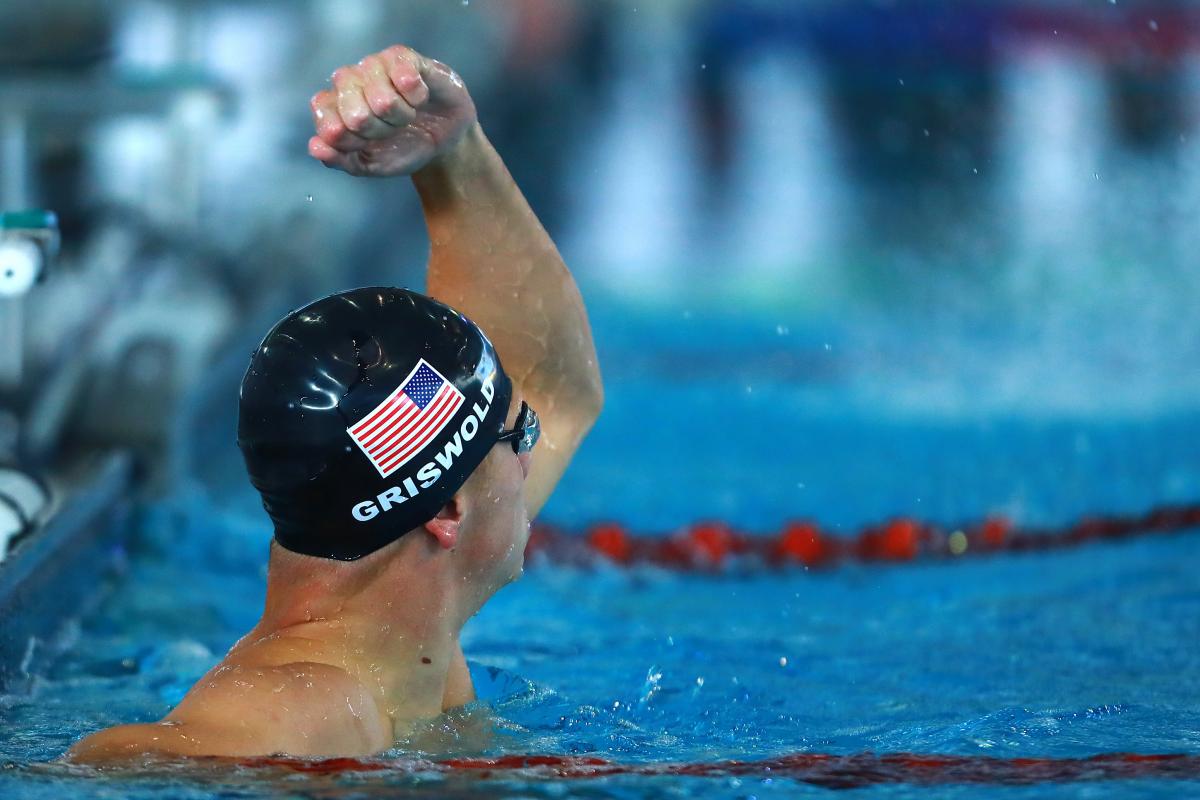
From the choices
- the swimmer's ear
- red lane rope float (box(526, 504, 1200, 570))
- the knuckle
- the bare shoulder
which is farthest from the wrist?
red lane rope float (box(526, 504, 1200, 570))

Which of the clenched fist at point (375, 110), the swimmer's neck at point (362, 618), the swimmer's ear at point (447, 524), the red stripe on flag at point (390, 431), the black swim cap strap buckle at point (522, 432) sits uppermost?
the clenched fist at point (375, 110)

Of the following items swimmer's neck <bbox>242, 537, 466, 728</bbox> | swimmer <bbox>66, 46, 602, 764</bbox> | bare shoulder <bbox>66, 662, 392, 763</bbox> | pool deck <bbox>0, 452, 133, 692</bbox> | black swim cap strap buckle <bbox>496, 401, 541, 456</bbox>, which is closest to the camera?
bare shoulder <bbox>66, 662, 392, 763</bbox>

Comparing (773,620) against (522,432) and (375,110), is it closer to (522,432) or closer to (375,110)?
(522,432)

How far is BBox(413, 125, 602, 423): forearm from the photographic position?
2.31 m

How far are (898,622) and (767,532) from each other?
1.09 metres

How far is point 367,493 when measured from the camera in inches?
72.5

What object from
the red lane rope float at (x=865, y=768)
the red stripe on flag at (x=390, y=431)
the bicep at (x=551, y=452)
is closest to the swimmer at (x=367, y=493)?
the red stripe on flag at (x=390, y=431)

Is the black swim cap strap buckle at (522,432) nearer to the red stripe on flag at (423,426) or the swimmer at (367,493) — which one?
the swimmer at (367,493)

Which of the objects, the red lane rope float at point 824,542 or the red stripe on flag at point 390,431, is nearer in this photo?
the red stripe on flag at point 390,431

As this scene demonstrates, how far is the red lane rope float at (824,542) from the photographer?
4805 millimetres

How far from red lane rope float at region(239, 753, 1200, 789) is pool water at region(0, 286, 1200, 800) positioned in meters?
0.02

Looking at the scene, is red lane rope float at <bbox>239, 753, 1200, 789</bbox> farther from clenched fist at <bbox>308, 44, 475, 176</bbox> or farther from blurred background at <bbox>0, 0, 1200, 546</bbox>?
blurred background at <bbox>0, 0, 1200, 546</bbox>

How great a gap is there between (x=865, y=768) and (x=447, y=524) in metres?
0.65

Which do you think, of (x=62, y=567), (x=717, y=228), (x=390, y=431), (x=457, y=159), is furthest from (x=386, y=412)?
(x=717, y=228)
